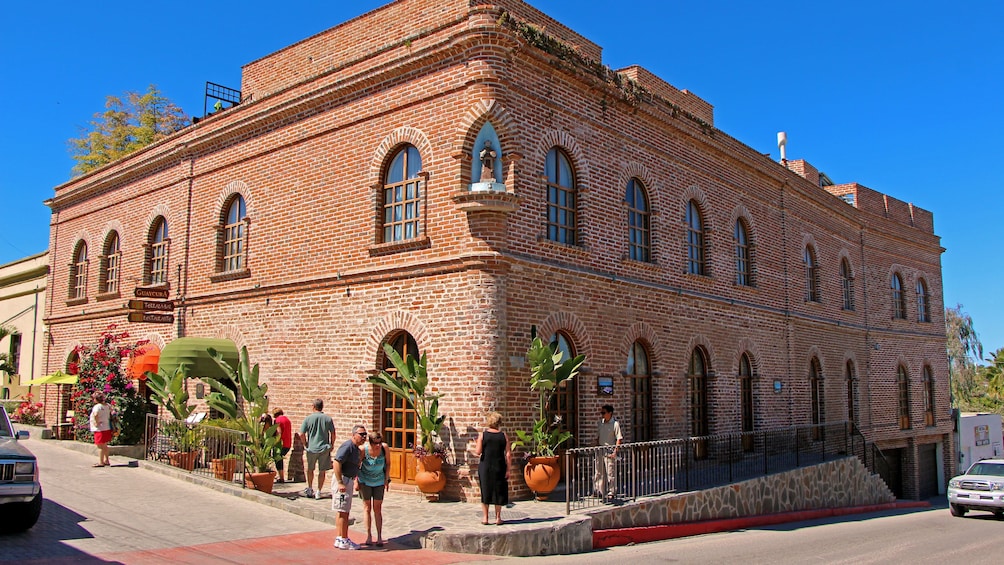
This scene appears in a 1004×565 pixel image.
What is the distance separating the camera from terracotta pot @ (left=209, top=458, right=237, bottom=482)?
13.7 meters

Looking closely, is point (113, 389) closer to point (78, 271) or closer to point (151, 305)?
point (151, 305)

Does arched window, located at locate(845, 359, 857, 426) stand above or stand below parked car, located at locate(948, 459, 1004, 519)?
above

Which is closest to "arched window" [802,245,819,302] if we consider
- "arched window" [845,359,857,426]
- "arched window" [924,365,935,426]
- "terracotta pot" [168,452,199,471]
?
"arched window" [845,359,857,426]

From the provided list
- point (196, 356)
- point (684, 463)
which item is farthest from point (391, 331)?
point (684, 463)

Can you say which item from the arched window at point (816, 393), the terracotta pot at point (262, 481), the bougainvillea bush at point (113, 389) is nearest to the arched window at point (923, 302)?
the arched window at point (816, 393)

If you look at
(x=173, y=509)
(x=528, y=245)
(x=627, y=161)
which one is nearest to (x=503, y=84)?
(x=528, y=245)

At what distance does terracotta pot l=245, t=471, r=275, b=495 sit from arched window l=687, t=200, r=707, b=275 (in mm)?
9949

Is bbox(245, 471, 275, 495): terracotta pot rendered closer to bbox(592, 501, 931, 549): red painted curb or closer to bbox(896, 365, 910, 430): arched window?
bbox(592, 501, 931, 549): red painted curb

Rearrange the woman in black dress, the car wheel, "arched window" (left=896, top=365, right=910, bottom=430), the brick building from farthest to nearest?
"arched window" (left=896, top=365, right=910, bottom=430) → the brick building → the woman in black dress → the car wheel

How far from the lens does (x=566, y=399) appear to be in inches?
536

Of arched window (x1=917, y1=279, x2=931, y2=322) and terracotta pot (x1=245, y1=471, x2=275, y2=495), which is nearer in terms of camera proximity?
terracotta pot (x1=245, y1=471, x2=275, y2=495)

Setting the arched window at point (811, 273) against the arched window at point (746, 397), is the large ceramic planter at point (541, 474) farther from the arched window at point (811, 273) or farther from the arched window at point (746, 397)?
the arched window at point (811, 273)

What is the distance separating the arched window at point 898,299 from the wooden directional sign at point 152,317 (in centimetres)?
2362

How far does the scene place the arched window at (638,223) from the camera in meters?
15.9
